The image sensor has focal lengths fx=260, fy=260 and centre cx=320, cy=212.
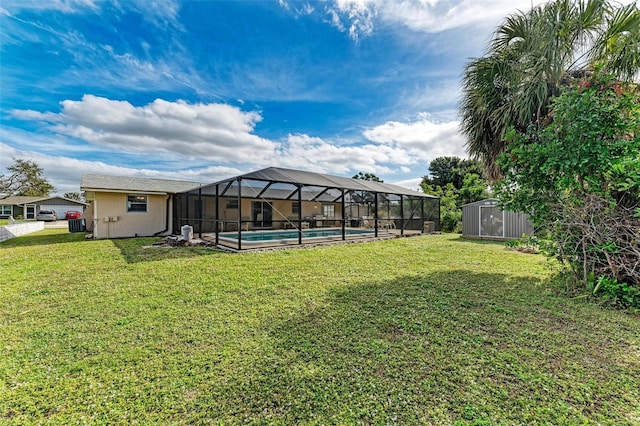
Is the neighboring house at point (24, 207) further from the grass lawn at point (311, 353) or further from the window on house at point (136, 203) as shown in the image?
the grass lawn at point (311, 353)

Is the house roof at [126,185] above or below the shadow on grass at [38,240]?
above

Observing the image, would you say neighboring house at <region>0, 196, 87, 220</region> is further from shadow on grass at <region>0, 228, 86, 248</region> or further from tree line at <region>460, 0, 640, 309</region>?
tree line at <region>460, 0, 640, 309</region>

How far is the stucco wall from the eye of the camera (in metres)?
12.1

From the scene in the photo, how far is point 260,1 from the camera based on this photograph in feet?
24.9

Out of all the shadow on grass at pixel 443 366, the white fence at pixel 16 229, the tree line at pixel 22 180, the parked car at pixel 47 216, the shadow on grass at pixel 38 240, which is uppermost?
the tree line at pixel 22 180

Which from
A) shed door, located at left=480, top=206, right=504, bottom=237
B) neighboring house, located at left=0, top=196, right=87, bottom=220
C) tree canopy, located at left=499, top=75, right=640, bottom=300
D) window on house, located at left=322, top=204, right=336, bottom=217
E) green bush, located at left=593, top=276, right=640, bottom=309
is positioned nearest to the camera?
tree canopy, located at left=499, top=75, right=640, bottom=300

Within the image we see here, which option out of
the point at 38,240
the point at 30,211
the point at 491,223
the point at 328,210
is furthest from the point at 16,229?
the point at 30,211

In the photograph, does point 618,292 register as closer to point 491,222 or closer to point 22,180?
point 491,222

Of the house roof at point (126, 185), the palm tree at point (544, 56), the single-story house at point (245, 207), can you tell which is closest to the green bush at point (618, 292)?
the palm tree at point (544, 56)

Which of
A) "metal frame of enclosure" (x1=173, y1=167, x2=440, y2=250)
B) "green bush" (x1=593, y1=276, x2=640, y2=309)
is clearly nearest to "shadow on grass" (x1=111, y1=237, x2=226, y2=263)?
"metal frame of enclosure" (x1=173, y1=167, x2=440, y2=250)

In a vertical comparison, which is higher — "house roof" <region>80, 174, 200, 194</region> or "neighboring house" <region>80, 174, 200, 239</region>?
"house roof" <region>80, 174, 200, 194</region>

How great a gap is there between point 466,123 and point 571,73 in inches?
78.1

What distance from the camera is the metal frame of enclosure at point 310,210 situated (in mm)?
11648

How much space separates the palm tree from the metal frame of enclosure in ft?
20.4
